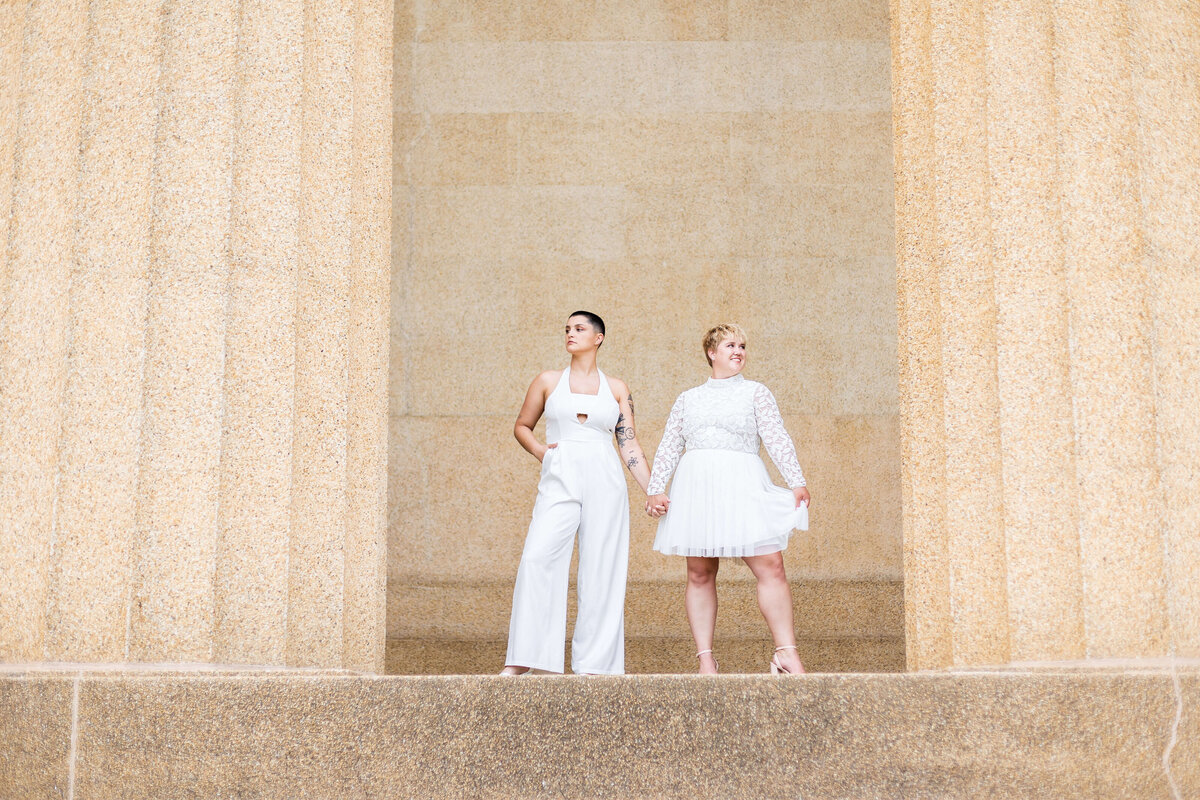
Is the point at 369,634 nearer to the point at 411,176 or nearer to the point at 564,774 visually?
the point at 564,774

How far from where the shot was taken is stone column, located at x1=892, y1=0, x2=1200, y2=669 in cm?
603

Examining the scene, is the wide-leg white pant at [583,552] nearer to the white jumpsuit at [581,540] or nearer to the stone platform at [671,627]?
the white jumpsuit at [581,540]

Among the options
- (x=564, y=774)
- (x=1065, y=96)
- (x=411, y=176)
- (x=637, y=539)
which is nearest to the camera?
(x=564, y=774)

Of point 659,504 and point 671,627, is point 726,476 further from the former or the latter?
point 671,627

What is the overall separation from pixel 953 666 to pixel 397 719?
268 cm

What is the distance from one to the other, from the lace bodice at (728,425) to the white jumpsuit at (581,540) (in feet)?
1.42

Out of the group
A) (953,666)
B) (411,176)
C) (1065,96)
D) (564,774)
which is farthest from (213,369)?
(411,176)

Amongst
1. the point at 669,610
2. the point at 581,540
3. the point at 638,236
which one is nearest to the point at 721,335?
the point at 581,540

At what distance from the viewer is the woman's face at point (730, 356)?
878cm

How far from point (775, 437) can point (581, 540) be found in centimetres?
156

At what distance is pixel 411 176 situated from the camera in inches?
521

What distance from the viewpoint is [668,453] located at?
8805mm

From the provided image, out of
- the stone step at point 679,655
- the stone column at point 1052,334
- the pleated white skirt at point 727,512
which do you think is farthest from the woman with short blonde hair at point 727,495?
the stone step at point 679,655

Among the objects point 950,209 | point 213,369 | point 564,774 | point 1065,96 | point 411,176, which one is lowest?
point 564,774
